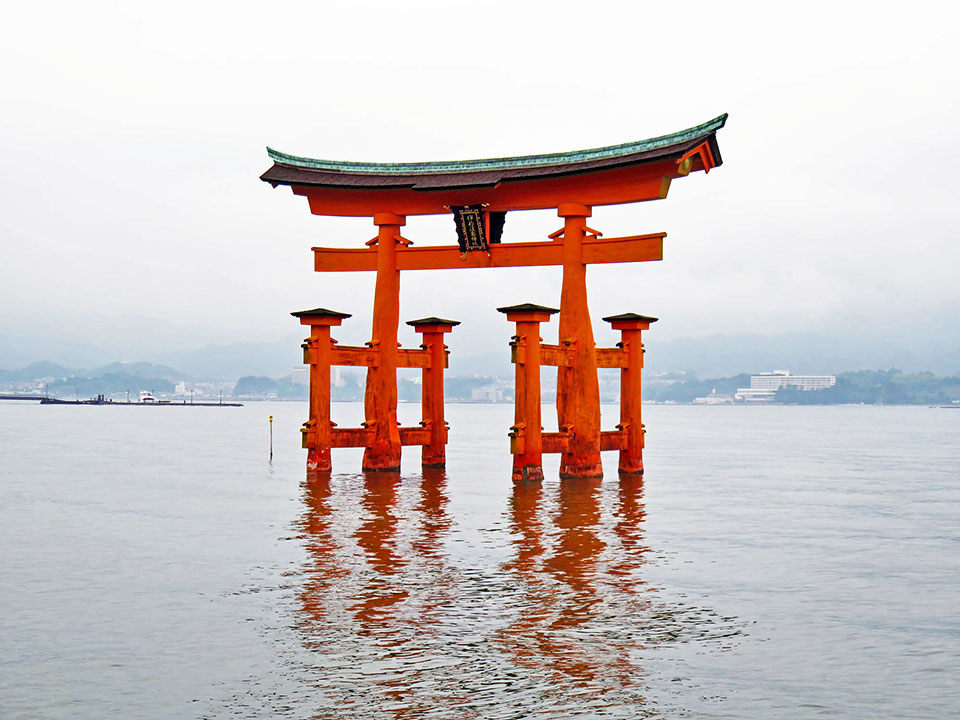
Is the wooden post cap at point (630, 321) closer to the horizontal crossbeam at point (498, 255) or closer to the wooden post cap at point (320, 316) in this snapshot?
the horizontal crossbeam at point (498, 255)

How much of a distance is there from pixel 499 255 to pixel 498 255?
0.08 feet

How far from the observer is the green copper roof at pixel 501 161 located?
2189cm

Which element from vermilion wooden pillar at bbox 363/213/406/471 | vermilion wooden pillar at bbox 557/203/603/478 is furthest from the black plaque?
vermilion wooden pillar at bbox 557/203/603/478

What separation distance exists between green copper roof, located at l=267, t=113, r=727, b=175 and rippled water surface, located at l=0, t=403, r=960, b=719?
8.22 m

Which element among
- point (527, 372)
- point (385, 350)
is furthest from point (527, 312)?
point (385, 350)

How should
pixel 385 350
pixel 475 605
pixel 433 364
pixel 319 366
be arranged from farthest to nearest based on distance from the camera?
pixel 433 364, pixel 385 350, pixel 319 366, pixel 475 605

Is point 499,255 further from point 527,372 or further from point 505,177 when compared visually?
point 527,372

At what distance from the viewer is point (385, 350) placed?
82.5 feet

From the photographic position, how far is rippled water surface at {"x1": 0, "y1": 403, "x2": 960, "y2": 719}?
26.2ft

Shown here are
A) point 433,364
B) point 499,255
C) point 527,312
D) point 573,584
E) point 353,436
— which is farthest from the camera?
point 433,364

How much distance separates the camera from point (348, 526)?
17609 mm

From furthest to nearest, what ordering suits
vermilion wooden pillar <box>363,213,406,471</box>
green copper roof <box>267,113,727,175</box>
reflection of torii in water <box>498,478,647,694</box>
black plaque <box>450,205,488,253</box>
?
vermilion wooden pillar <box>363,213,406,471</box>, black plaque <box>450,205,488,253</box>, green copper roof <box>267,113,727,175</box>, reflection of torii in water <box>498,478,647,694</box>

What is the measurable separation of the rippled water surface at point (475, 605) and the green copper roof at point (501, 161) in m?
8.22

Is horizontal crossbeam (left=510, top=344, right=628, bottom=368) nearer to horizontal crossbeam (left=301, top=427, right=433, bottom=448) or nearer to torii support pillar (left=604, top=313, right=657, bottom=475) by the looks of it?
torii support pillar (left=604, top=313, right=657, bottom=475)
